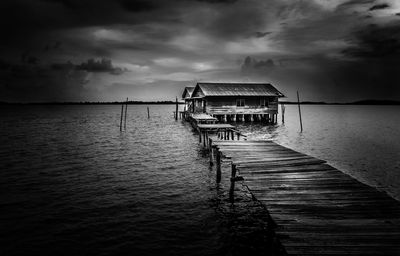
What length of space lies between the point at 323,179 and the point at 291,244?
Result: 4597 millimetres

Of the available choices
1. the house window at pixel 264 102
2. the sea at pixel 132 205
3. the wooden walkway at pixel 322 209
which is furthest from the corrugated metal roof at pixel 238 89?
the wooden walkway at pixel 322 209

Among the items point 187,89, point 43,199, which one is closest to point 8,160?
point 43,199

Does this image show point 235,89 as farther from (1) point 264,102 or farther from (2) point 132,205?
(2) point 132,205

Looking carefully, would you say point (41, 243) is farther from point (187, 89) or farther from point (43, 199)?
point (187, 89)

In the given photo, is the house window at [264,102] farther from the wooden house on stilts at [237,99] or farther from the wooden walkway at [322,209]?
the wooden walkway at [322,209]

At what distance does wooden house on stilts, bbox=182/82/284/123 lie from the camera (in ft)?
146

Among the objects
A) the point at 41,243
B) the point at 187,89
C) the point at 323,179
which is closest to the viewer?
the point at 41,243

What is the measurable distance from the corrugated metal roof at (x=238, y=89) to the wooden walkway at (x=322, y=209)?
111 feet

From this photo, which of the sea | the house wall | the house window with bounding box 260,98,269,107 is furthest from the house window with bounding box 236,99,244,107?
the sea

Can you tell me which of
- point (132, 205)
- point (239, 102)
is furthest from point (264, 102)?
point (132, 205)

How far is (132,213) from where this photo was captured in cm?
→ 1030

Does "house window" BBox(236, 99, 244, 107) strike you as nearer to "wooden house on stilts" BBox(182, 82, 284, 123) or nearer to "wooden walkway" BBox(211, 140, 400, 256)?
"wooden house on stilts" BBox(182, 82, 284, 123)

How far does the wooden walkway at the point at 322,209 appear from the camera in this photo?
476 cm

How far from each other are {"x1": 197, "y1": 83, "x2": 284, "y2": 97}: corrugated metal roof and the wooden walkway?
33.7m
